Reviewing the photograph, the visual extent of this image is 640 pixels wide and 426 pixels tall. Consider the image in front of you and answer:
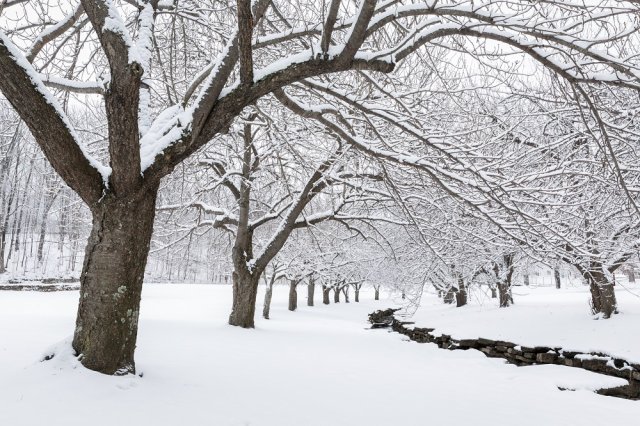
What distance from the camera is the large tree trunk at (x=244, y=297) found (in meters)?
10.7

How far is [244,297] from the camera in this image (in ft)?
35.4

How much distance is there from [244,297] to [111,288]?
749 cm

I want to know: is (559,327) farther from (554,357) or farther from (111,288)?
(111,288)

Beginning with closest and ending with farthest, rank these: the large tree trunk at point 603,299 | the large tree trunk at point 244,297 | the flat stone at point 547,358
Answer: the flat stone at point 547,358, the large tree trunk at point 603,299, the large tree trunk at point 244,297

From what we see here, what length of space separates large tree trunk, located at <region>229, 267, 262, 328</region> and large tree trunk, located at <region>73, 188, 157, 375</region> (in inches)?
280

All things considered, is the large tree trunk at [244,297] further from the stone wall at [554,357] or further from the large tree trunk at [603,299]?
the large tree trunk at [603,299]

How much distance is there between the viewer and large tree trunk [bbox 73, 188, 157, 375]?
3426mm

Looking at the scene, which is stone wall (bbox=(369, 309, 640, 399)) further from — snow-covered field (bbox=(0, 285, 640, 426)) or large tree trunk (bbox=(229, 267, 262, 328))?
large tree trunk (bbox=(229, 267, 262, 328))

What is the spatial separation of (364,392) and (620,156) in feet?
21.3

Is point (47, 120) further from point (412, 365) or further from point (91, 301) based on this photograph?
point (412, 365)

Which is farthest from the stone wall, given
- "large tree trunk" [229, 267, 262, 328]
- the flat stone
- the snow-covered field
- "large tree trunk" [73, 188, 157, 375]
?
"large tree trunk" [73, 188, 157, 375]

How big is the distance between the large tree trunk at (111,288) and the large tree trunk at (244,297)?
710cm

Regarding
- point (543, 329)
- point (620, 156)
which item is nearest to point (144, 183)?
point (620, 156)

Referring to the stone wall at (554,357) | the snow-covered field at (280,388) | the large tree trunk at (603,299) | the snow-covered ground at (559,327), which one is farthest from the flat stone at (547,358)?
the large tree trunk at (603,299)
